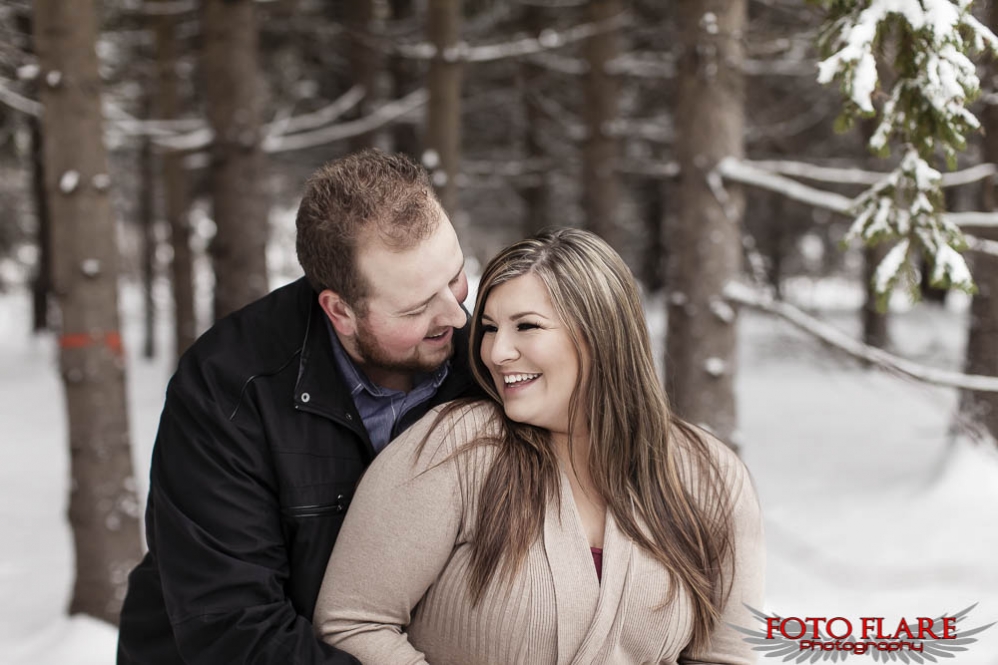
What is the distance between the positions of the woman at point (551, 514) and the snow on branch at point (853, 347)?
169 centimetres

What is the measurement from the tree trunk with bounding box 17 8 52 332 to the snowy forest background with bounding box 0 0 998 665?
0.23 metres

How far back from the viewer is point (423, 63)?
10.9 metres

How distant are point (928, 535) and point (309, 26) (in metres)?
6.96

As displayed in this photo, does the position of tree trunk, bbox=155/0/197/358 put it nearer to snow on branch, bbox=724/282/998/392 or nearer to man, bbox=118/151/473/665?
snow on branch, bbox=724/282/998/392

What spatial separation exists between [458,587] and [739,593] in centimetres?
76

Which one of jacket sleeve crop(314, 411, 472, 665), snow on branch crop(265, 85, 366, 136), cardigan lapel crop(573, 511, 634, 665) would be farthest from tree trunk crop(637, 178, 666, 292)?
jacket sleeve crop(314, 411, 472, 665)

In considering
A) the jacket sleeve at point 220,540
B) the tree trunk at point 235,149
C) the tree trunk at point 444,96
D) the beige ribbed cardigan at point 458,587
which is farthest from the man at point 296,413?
the tree trunk at point 444,96

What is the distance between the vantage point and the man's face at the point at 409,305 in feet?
7.99

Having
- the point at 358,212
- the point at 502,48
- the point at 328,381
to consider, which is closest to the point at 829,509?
the point at 502,48

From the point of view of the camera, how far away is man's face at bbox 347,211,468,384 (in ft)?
7.99

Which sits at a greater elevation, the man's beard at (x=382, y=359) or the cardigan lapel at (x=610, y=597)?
the man's beard at (x=382, y=359)

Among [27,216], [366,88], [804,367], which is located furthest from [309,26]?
[27,216]

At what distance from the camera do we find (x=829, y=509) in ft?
23.4

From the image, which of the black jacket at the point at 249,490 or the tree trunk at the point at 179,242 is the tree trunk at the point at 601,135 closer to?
the tree trunk at the point at 179,242
